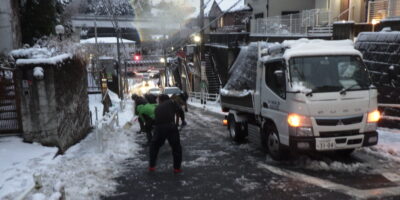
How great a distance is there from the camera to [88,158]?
27.6 feet

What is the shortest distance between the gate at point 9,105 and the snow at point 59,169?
0.98 feet

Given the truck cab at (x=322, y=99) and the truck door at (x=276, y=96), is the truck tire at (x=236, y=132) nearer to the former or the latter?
the truck door at (x=276, y=96)

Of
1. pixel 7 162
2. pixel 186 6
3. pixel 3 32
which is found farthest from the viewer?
pixel 186 6

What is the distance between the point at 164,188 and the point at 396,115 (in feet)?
27.5

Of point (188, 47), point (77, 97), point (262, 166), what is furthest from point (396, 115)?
point (188, 47)

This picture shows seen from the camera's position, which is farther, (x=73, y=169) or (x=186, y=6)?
(x=186, y=6)

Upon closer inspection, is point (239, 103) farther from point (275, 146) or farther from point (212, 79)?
point (212, 79)

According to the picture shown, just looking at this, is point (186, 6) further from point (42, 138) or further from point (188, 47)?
point (42, 138)

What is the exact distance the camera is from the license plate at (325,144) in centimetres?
732

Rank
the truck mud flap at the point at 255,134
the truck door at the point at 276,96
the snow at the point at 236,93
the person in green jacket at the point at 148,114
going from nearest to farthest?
the truck door at the point at 276,96, the truck mud flap at the point at 255,134, the snow at the point at 236,93, the person in green jacket at the point at 148,114

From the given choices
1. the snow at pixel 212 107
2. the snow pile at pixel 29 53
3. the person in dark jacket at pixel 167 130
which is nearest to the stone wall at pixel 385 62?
the person in dark jacket at pixel 167 130

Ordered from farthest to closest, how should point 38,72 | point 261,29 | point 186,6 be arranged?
point 186,6 < point 261,29 < point 38,72

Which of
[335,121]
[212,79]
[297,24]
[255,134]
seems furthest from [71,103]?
[212,79]

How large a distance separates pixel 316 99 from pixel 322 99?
0.13 metres
